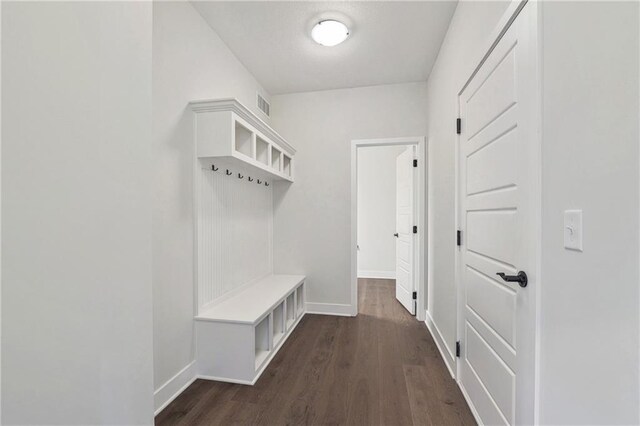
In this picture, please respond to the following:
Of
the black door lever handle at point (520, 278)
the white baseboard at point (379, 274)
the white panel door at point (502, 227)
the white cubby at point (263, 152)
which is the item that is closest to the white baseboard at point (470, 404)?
the white panel door at point (502, 227)

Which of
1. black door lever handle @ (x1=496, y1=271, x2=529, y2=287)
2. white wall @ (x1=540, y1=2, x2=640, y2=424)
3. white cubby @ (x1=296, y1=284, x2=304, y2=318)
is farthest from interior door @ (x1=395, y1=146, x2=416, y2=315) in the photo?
white wall @ (x1=540, y1=2, x2=640, y2=424)

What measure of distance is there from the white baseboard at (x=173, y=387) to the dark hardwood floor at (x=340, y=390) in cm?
4

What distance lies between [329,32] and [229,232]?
191 cm

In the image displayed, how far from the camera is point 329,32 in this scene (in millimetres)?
2225

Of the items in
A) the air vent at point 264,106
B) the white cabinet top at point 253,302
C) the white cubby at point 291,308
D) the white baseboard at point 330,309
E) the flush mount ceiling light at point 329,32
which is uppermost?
the flush mount ceiling light at point 329,32

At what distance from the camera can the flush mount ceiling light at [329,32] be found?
2174mm

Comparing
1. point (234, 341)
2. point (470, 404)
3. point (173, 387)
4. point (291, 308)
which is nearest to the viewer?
point (470, 404)

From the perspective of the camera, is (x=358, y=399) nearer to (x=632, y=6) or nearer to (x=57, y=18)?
(x=632, y=6)

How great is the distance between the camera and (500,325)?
1.32 meters

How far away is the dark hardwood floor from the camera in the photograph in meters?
1.62

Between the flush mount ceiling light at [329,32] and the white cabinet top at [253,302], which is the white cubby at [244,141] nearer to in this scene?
the flush mount ceiling light at [329,32]

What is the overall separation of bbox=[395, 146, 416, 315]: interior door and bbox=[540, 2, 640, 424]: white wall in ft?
7.71

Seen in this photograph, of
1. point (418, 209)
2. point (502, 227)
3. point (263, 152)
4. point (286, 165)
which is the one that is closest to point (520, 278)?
point (502, 227)

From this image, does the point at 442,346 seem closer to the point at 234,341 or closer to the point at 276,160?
the point at 234,341
